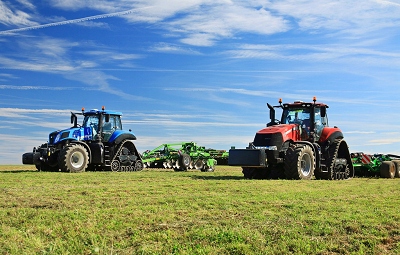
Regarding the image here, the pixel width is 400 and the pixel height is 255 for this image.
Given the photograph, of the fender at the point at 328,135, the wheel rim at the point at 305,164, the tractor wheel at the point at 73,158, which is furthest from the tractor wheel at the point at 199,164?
the wheel rim at the point at 305,164

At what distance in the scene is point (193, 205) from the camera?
9133 millimetres

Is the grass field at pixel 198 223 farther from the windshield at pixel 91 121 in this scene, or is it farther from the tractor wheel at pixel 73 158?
the windshield at pixel 91 121

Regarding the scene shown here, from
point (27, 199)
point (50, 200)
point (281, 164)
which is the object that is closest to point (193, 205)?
point (50, 200)

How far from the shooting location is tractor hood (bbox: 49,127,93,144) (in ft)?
74.6

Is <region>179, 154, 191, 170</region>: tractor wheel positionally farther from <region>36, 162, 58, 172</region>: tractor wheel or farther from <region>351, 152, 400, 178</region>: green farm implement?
<region>351, 152, 400, 178</region>: green farm implement

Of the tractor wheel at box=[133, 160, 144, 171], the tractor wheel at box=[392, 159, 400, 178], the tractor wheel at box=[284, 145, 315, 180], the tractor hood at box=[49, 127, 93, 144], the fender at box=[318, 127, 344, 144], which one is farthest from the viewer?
the tractor wheel at box=[133, 160, 144, 171]

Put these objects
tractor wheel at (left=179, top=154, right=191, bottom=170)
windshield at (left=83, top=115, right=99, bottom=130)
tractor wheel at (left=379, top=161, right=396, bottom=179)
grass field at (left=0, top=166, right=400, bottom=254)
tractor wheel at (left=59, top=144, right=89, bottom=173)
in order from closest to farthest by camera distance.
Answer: grass field at (left=0, top=166, right=400, bottom=254) < tractor wheel at (left=379, top=161, right=396, bottom=179) < tractor wheel at (left=59, top=144, right=89, bottom=173) < windshield at (left=83, top=115, right=99, bottom=130) < tractor wheel at (left=179, top=154, right=191, bottom=170)

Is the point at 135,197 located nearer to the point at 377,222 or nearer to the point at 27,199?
the point at 27,199

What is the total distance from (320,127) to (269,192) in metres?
7.56

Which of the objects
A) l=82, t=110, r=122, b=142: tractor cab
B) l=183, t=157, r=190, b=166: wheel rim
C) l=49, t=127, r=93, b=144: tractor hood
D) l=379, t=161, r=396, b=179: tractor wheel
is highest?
l=82, t=110, r=122, b=142: tractor cab

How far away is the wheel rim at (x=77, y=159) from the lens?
863 inches

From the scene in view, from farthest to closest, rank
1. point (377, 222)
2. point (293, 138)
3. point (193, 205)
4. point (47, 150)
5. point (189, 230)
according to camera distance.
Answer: point (47, 150)
point (293, 138)
point (193, 205)
point (377, 222)
point (189, 230)

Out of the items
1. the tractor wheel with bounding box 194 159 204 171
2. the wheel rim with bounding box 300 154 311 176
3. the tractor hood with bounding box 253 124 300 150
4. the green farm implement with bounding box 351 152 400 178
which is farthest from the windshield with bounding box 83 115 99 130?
the green farm implement with bounding box 351 152 400 178

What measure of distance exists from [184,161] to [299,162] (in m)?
11.3
